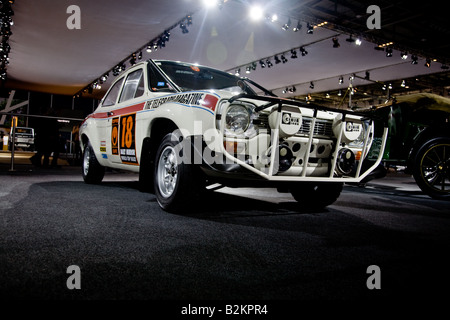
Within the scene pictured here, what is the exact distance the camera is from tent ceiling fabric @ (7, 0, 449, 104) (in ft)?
35.1

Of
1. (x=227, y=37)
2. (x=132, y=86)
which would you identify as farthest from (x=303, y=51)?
(x=132, y=86)

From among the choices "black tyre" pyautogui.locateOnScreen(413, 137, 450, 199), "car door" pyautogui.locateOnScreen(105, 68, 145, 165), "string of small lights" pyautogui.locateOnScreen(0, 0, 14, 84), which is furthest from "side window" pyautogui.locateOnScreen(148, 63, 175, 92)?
"string of small lights" pyautogui.locateOnScreen(0, 0, 14, 84)

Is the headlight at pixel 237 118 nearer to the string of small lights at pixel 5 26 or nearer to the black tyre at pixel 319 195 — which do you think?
the black tyre at pixel 319 195

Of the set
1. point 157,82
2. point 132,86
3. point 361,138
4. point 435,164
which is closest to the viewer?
point 361,138

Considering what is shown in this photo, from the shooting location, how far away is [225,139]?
8.89ft

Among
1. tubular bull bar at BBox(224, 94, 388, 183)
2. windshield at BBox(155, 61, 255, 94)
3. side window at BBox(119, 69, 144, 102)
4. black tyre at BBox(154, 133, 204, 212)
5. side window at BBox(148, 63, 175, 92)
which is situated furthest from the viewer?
side window at BBox(119, 69, 144, 102)

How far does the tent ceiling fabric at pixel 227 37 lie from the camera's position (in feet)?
35.1

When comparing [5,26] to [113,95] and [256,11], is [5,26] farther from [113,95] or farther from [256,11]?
[113,95]

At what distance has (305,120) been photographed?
3104 millimetres

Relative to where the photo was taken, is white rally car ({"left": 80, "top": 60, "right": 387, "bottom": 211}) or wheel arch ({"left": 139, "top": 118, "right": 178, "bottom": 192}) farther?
wheel arch ({"left": 139, "top": 118, "right": 178, "bottom": 192})

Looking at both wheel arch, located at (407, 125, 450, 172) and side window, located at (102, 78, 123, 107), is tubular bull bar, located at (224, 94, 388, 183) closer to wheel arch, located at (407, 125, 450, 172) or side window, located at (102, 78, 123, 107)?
wheel arch, located at (407, 125, 450, 172)

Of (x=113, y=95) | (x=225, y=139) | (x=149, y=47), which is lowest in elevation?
(x=225, y=139)

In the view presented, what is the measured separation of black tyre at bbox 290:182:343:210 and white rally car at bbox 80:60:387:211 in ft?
0.04

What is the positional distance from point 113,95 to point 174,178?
7.96ft
